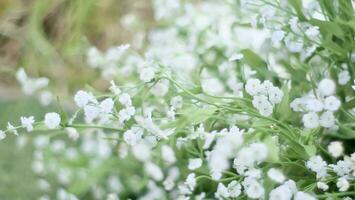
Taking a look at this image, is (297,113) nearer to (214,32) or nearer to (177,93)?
(177,93)

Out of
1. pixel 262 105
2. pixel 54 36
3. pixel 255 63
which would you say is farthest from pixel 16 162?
pixel 54 36

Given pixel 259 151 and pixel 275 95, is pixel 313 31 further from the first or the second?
pixel 259 151

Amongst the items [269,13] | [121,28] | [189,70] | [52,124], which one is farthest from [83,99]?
[121,28]

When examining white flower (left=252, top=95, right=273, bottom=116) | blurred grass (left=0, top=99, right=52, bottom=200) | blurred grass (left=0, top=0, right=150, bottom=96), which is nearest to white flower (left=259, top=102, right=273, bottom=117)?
white flower (left=252, top=95, right=273, bottom=116)

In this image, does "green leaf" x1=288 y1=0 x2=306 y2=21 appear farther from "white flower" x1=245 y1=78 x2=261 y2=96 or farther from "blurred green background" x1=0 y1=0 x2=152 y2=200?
"blurred green background" x1=0 y1=0 x2=152 y2=200

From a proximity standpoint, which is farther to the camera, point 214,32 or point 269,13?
point 214,32

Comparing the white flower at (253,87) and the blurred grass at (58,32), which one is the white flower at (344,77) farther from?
the blurred grass at (58,32)

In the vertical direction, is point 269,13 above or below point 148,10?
below
